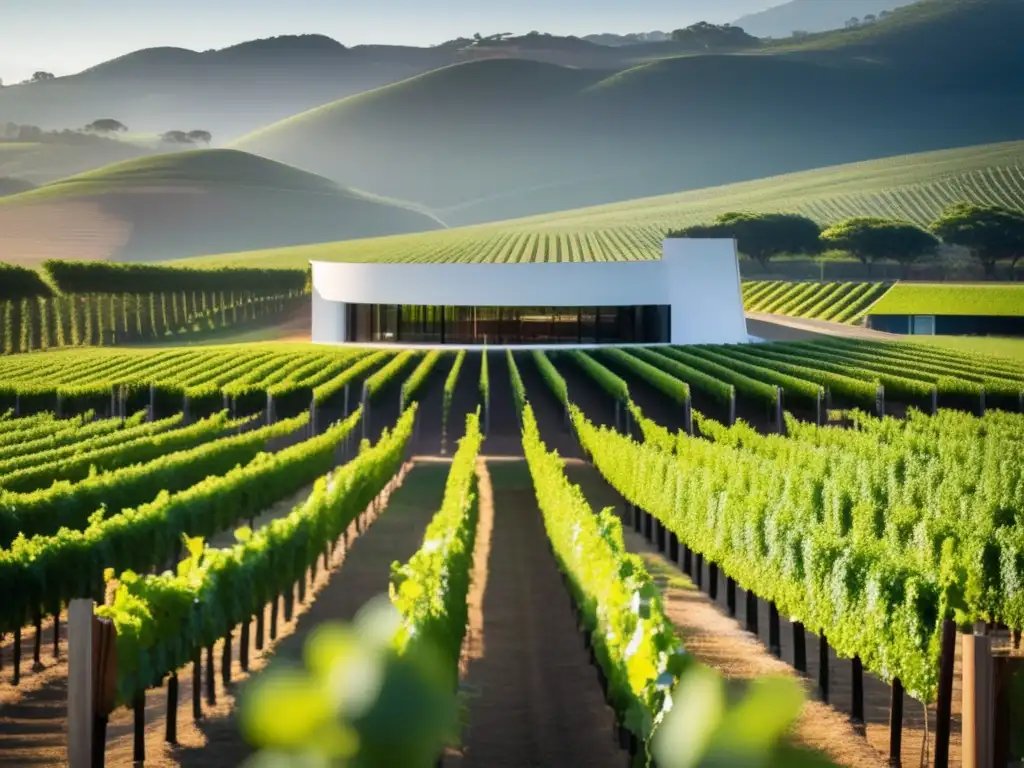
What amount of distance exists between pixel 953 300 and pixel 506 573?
49849 millimetres

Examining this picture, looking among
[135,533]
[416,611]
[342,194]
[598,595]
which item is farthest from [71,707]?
[342,194]

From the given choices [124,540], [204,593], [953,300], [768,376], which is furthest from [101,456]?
[953,300]

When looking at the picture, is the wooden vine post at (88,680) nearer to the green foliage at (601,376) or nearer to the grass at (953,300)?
the green foliage at (601,376)

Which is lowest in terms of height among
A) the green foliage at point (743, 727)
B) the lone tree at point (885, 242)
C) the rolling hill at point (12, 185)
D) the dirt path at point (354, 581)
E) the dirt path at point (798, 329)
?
the dirt path at point (354, 581)

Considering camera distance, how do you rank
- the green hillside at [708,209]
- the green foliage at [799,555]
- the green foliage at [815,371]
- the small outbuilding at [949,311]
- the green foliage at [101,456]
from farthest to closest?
the green hillside at [708,209] < the small outbuilding at [949,311] < the green foliage at [815,371] < the green foliage at [101,456] < the green foliage at [799,555]

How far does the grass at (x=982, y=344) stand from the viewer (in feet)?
178

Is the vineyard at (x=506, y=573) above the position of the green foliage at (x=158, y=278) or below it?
below

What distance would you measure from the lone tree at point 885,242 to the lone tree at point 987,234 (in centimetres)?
272

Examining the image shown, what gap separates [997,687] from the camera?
300 inches

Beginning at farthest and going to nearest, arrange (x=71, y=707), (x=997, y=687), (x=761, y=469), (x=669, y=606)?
(x=761, y=469), (x=669, y=606), (x=71, y=707), (x=997, y=687)

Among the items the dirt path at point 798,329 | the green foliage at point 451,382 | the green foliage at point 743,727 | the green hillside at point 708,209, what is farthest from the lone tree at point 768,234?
the green foliage at point 743,727

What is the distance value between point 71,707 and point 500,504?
62.7ft

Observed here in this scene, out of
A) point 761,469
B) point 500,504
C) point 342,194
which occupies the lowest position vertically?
point 500,504

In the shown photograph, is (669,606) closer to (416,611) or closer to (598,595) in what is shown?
(598,595)
